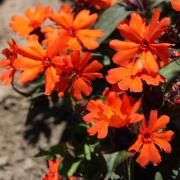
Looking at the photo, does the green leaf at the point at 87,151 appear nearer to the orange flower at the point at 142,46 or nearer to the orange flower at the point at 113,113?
the orange flower at the point at 113,113

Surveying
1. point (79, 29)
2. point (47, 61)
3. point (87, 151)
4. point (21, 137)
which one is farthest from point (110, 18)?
point (21, 137)

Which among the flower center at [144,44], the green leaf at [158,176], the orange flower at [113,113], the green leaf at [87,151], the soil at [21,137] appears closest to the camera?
the orange flower at [113,113]

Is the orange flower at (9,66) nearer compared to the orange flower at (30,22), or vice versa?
the orange flower at (9,66)

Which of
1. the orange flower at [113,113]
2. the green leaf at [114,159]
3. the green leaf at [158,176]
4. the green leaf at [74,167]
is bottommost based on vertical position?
the green leaf at [74,167]

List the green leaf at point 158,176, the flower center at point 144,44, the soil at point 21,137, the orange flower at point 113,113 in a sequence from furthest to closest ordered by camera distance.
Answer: the soil at point 21,137, the green leaf at point 158,176, the flower center at point 144,44, the orange flower at point 113,113

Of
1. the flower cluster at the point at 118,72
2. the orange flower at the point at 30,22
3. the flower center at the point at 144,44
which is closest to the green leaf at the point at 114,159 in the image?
the flower cluster at the point at 118,72

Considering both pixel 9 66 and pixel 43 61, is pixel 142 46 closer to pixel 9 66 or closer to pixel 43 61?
pixel 43 61

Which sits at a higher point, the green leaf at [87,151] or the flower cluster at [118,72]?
the flower cluster at [118,72]
